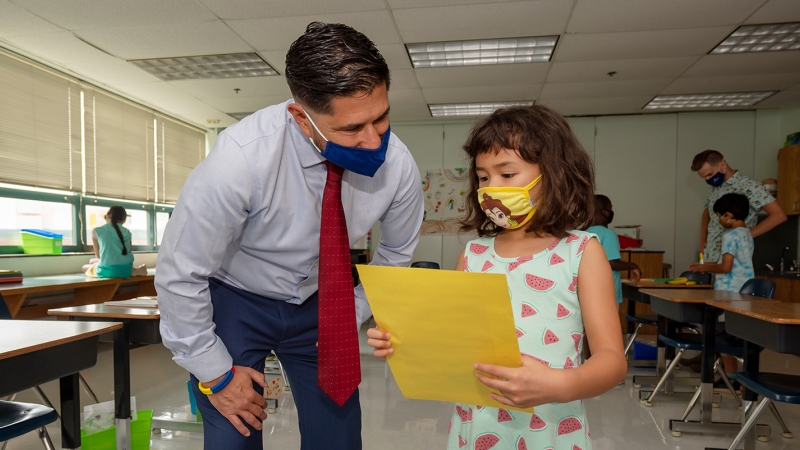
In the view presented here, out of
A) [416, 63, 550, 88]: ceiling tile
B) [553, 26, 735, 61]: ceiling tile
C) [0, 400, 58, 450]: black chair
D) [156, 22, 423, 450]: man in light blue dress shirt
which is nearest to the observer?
→ [156, 22, 423, 450]: man in light blue dress shirt

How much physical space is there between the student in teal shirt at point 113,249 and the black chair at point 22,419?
3.12 metres

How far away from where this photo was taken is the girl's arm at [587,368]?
0.79 metres

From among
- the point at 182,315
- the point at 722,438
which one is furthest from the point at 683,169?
the point at 182,315

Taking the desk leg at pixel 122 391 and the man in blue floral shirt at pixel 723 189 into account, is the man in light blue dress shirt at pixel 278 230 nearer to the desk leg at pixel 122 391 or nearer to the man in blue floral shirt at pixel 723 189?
the desk leg at pixel 122 391

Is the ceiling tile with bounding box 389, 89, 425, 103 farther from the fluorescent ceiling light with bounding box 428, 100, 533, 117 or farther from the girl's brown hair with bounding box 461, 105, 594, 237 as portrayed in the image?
the girl's brown hair with bounding box 461, 105, 594, 237

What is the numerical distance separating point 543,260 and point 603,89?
5069 mm

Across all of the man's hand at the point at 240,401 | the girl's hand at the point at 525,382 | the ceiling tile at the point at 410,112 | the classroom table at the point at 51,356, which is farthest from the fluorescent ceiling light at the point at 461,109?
the girl's hand at the point at 525,382

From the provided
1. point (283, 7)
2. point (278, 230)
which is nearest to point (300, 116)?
point (278, 230)

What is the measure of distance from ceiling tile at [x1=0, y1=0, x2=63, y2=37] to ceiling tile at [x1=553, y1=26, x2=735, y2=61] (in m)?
4.10

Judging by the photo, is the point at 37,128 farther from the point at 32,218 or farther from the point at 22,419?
the point at 22,419

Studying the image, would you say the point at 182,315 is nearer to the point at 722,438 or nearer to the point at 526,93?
the point at 722,438

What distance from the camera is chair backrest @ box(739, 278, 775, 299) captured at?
3.13 metres

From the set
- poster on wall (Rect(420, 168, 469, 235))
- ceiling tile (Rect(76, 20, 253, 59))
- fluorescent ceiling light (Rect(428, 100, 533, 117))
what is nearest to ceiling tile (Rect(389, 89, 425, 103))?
fluorescent ceiling light (Rect(428, 100, 533, 117))

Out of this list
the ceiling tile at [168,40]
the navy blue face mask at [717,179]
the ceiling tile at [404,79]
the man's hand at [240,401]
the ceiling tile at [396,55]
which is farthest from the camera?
the ceiling tile at [404,79]
